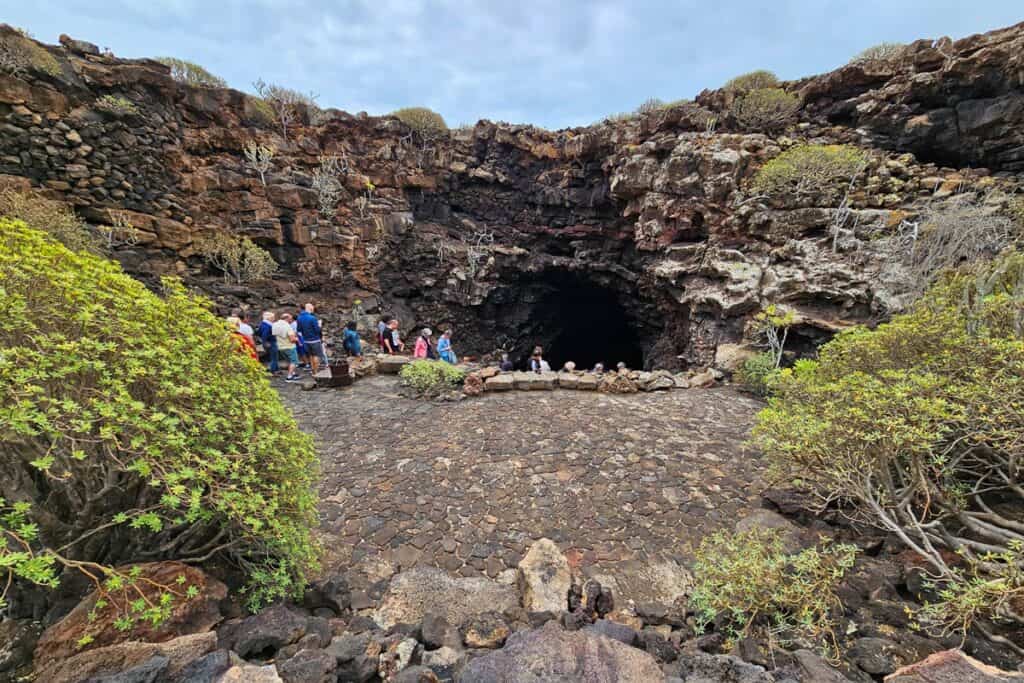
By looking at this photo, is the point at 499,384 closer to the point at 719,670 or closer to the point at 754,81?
the point at 719,670

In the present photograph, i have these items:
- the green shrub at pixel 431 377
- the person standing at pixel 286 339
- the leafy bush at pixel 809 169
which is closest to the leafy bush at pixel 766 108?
the leafy bush at pixel 809 169

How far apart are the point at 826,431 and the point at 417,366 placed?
670cm

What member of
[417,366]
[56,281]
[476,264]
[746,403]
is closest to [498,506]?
[56,281]

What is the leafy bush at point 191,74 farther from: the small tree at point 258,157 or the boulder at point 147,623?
the boulder at point 147,623

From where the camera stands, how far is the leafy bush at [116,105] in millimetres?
9875

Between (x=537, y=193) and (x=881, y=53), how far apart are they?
13208 mm

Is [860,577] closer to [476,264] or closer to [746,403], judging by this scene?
[746,403]

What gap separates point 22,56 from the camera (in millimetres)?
8680

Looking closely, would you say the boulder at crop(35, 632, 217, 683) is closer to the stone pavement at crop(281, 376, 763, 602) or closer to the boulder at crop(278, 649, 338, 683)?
the boulder at crop(278, 649, 338, 683)

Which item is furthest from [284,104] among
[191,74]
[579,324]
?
[579,324]

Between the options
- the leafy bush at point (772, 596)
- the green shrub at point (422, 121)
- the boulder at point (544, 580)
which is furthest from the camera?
the green shrub at point (422, 121)

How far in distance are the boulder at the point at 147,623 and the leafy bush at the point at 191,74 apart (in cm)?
1657

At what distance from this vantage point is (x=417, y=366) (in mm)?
7617

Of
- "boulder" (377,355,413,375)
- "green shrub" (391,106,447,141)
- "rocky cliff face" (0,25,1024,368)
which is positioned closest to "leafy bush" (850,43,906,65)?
"rocky cliff face" (0,25,1024,368)
